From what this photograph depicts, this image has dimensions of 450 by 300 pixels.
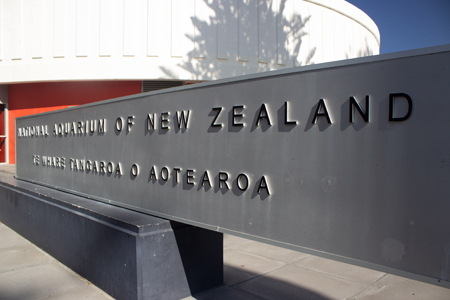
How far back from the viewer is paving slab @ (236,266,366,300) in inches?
159

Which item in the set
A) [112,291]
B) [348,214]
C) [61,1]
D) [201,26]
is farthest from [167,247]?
[61,1]

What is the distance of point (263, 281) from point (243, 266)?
0.57 metres

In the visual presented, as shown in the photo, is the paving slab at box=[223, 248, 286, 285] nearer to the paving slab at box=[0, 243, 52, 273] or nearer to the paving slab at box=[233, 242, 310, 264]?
the paving slab at box=[233, 242, 310, 264]

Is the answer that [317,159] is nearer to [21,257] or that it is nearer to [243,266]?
[243,266]

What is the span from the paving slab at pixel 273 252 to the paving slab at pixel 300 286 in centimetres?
59

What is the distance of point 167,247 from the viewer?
379cm

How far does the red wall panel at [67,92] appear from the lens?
15.6 meters

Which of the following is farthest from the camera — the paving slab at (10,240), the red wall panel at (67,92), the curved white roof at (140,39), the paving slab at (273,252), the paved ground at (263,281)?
the red wall panel at (67,92)

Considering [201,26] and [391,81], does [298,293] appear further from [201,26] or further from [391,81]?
[201,26]

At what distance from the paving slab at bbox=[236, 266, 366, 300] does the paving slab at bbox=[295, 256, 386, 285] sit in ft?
0.52

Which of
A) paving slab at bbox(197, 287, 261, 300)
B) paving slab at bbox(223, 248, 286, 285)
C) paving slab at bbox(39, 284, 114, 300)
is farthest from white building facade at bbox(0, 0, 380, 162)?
paving slab at bbox(197, 287, 261, 300)

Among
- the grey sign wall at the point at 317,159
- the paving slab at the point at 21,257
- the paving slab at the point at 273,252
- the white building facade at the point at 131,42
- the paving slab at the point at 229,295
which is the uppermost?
the white building facade at the point at 131,42

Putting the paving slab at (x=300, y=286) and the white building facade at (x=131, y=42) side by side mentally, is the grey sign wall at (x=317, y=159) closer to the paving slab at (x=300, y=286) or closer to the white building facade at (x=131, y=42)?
the paving slab at (x=300, y=286)

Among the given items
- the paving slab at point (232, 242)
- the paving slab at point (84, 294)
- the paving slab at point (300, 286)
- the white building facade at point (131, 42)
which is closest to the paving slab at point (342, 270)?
the paving slab at point (300, 286)
